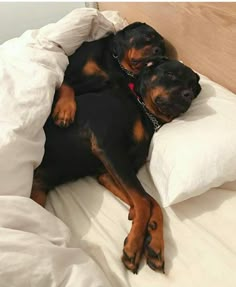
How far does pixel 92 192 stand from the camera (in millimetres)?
1150

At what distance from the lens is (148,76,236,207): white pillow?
986 millimetres

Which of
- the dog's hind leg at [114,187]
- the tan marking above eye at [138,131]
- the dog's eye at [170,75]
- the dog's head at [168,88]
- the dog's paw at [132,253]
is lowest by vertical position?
the dog's hind leg at [114,187]

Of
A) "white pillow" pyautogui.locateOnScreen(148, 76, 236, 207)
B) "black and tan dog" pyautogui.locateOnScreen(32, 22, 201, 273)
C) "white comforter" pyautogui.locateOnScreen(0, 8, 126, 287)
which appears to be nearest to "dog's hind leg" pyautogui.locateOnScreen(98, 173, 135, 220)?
"black and tan dog" pyautogui.locateOnScreen(32, 22, 201, 273)

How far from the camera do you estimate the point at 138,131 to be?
121 cm

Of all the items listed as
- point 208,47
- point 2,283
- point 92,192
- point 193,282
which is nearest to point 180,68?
point 208,47

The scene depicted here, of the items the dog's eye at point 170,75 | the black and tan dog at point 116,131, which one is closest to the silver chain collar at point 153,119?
the black and tan dog at point 116,131

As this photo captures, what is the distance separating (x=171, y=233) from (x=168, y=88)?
48 cm

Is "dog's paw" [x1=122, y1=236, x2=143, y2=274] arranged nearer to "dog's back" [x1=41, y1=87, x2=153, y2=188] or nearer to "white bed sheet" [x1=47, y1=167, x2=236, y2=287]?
"white bed sheet" [x1=47, y1=167, x2=236, y2=287]

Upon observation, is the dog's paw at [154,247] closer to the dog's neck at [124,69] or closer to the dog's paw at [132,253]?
the dog's paw at [132,253]

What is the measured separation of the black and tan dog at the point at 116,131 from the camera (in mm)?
1139

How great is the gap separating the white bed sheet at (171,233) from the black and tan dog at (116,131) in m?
0.06

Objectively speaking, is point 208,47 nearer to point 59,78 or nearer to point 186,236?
point 59,78

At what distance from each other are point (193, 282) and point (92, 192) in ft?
1.44

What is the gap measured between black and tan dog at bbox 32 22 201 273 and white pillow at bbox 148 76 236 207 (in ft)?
0.19
